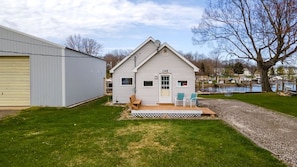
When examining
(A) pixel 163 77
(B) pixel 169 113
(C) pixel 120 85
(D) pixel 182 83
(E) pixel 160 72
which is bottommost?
(B) pixel 169 113

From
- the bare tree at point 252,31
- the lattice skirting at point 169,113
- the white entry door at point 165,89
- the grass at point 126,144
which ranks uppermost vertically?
the bare tree at point 252,31

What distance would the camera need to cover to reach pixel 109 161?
5.43 metres

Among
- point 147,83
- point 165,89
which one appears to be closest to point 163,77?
point 165,89

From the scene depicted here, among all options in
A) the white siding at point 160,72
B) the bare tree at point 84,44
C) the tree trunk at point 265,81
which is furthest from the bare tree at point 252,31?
the bare tree at point 84,44

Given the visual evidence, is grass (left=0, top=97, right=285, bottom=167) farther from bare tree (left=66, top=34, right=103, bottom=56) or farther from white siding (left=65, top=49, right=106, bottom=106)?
bare tree (left=66, top=34, right=103, bottom=56)

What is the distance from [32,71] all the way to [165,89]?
7910mm

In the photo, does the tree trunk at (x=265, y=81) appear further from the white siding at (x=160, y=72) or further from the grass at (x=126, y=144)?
the grass at (x=126, y=144)

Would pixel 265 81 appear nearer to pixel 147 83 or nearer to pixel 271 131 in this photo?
pixel 147 83

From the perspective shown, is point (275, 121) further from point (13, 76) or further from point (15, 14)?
point (15, 14)

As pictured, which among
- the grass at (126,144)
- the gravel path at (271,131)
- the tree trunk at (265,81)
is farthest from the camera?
the tree trunk at (265,81)

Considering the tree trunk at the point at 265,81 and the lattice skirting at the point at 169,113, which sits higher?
the tree trunk at the point at 265,81

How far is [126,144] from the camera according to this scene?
676 centimetres

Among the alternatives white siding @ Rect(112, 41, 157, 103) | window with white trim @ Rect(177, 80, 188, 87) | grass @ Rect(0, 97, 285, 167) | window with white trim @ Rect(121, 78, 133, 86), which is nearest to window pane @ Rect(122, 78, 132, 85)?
window with white trim @ Rect(121, 78, 133, 86)

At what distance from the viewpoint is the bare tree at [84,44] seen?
5375cm
